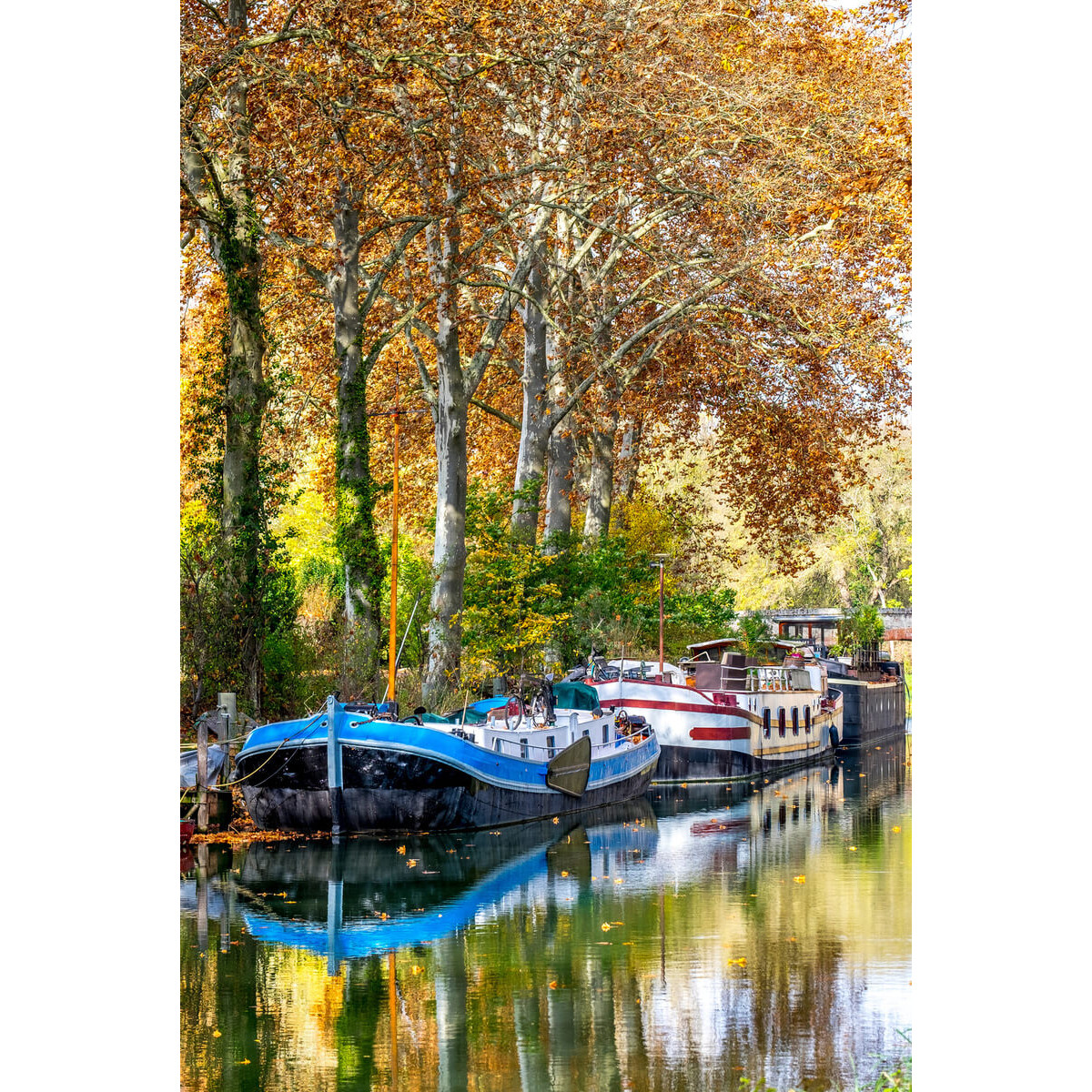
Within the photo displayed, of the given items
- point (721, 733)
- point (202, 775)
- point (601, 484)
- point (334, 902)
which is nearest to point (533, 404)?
point (601, 484)

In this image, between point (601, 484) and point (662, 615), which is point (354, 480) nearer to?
point (662, 615)

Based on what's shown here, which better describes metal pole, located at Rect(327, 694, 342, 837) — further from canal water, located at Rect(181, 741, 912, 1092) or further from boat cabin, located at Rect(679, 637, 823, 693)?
boat cabin, located at Rect(679, 637, 823, 693)

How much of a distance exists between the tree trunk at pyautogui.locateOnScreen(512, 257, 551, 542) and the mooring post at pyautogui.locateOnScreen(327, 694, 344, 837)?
9129 mm

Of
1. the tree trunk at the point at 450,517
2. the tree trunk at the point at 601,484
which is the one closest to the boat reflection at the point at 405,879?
the tree trunk at the point at 450,517

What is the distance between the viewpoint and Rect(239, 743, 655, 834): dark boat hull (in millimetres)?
14352

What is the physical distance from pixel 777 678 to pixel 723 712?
3.21m

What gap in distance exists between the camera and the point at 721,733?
2217 centimetres

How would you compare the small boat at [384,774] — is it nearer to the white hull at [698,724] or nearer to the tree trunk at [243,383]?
the tree trunk at [243,383]

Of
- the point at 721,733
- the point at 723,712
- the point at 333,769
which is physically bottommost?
the point at 721,733
